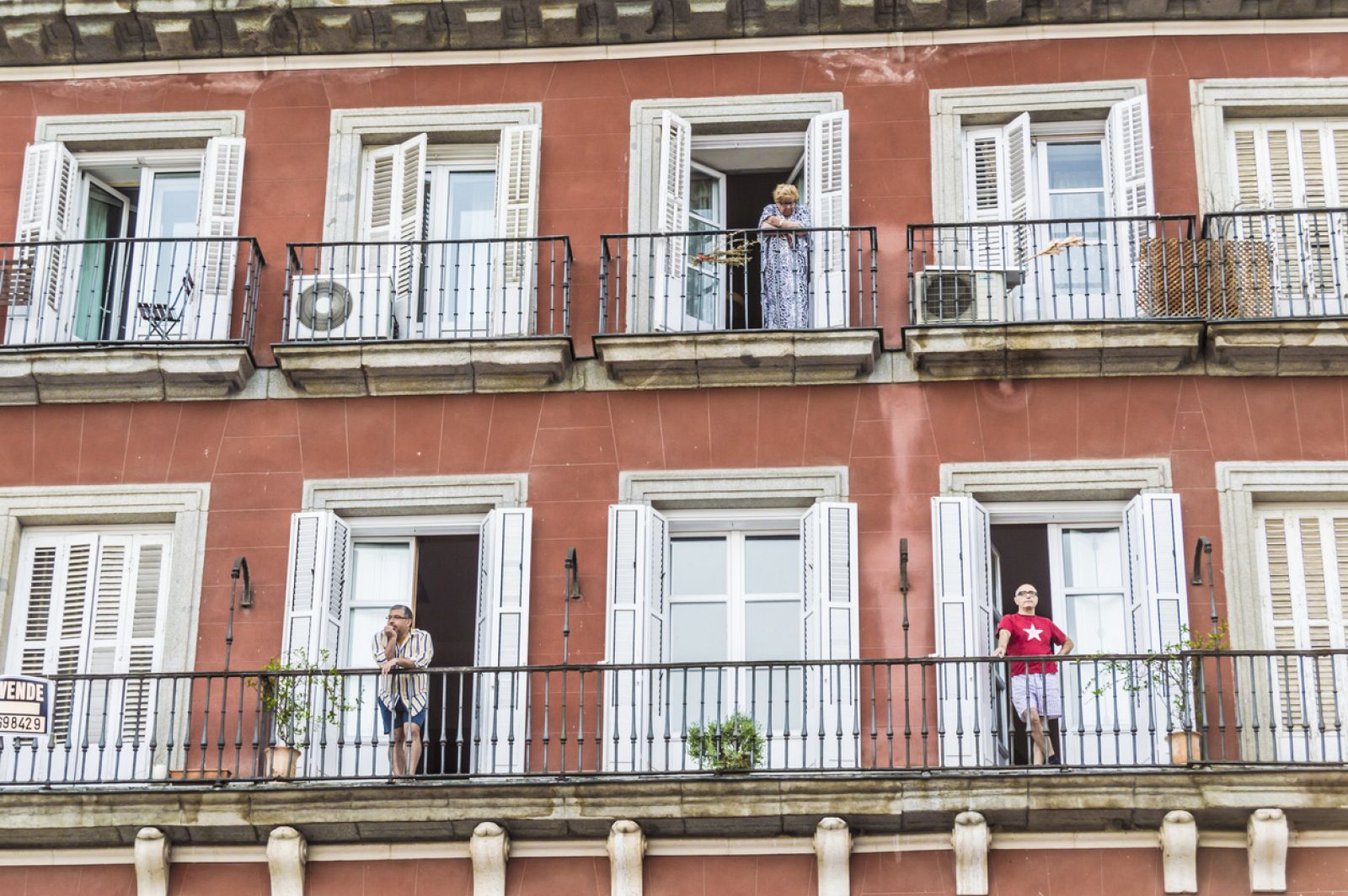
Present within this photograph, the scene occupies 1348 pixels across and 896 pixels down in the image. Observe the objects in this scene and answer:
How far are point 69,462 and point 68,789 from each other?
2.94m

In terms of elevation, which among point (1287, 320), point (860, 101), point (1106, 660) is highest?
point (860, 101)

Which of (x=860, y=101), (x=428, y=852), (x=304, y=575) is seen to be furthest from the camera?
A: (x=860, y=101)

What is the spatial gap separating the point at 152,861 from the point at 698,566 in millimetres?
4701

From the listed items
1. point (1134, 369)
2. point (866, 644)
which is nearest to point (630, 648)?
point (866, 644)

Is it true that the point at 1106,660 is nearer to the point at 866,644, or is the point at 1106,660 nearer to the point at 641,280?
the point at 866,644

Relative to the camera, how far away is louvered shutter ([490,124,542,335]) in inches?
779

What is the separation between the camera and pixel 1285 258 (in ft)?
63.8

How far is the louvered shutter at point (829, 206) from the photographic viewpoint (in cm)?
1958

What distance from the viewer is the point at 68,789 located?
58.7 ft

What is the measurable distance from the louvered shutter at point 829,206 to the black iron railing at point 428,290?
1987mm

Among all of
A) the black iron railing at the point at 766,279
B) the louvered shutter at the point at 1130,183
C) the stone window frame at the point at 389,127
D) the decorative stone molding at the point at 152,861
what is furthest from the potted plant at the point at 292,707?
the louvered shutter at the point at 1130,183

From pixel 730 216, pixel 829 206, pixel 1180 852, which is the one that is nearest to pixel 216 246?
pixel 730 216

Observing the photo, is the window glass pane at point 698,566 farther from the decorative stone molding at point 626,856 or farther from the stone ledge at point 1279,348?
the stone ledge at point 1279,348

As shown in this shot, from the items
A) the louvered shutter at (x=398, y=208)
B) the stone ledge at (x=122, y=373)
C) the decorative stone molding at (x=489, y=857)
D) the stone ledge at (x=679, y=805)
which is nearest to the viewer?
the stone ledge at (x=679, y=805)
